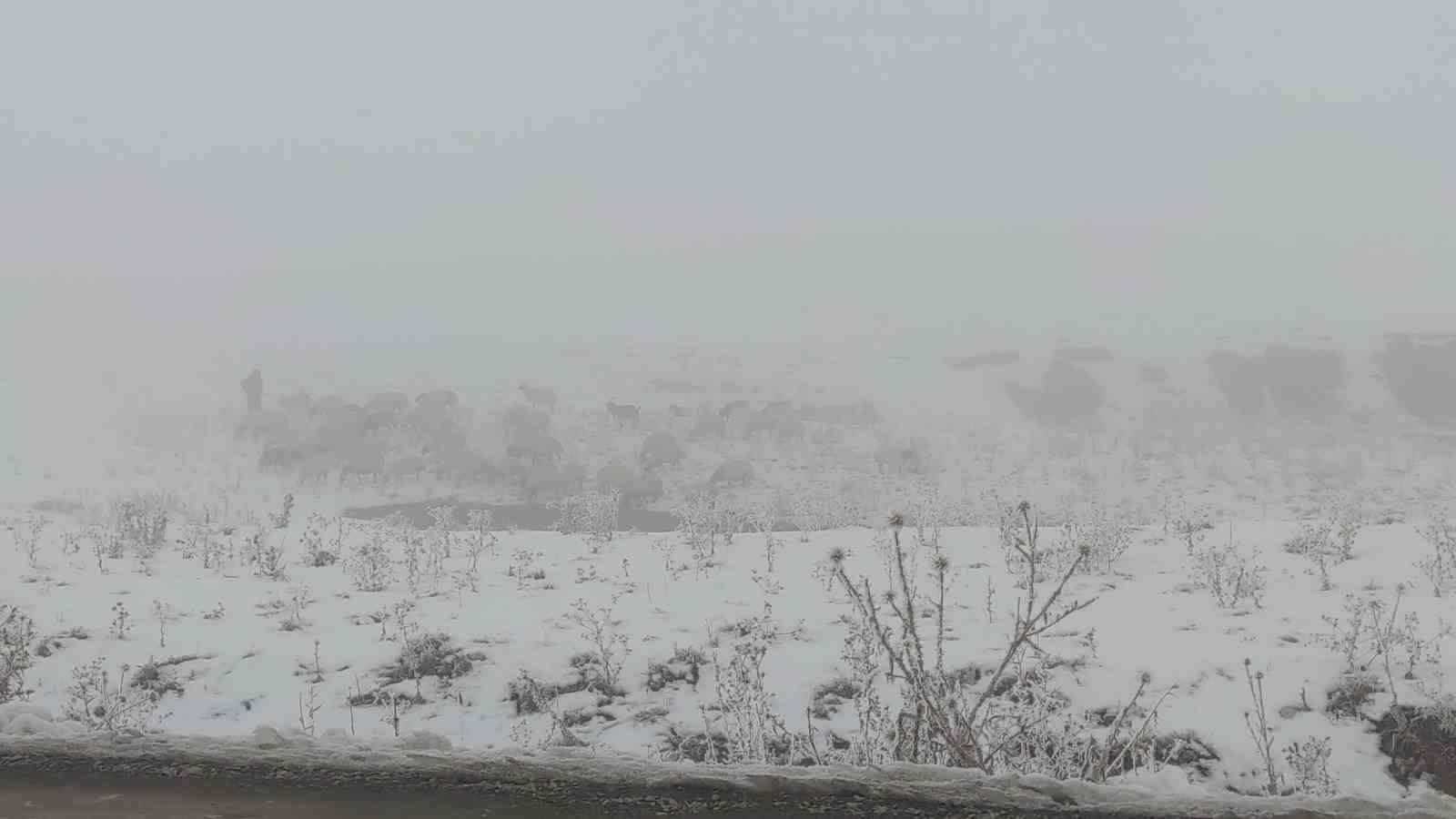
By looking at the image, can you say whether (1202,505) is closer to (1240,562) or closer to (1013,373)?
(1240,562)

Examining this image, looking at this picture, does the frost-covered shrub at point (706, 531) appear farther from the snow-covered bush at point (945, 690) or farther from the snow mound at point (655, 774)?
the snow mound at point (655, 774)

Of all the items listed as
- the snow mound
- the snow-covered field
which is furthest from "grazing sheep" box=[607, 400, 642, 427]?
the snow mound

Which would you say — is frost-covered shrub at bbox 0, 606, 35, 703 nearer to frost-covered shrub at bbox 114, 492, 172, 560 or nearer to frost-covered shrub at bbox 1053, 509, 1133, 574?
frost-covered shrub at bbox 114, 492, 172, 560

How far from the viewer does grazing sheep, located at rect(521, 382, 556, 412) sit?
2966 cm

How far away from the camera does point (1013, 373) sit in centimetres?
3425

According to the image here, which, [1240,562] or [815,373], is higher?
[815,373]

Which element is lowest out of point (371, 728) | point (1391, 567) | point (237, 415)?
Answer: point (371, 728)

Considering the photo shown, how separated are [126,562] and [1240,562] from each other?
32.5 ft

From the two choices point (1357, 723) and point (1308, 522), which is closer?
point (1357, 723)

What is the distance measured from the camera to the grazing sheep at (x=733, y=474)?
2247 centimetres

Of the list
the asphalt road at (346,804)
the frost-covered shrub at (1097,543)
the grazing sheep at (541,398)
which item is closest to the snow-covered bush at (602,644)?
the asphalt road at (346,804)

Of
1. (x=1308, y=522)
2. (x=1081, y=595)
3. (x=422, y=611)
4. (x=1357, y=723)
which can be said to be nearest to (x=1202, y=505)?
(x=1308, y=522)

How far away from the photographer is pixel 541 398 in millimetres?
29984

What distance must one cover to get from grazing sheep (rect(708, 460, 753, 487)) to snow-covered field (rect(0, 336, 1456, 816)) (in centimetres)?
1227
